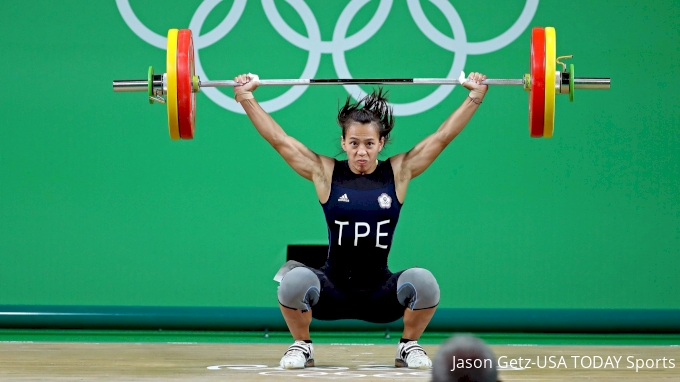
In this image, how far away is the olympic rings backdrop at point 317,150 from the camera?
17.6ft

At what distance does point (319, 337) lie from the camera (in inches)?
208

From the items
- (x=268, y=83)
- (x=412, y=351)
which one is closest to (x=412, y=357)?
(x=412, y=351)

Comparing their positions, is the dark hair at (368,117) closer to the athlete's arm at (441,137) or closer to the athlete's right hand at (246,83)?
the athlete's arm at (441,137)

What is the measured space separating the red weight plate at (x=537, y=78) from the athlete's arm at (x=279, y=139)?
2.80 feet

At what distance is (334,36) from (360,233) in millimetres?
2137

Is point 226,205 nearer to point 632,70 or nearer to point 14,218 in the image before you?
point 14,218

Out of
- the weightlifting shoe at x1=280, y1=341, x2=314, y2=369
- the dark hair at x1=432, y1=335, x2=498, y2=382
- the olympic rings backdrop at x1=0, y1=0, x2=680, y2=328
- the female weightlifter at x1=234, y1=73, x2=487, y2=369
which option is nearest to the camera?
the dark hair at x1=432, y1=335, x2=498, y2=382

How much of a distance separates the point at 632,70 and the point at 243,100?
279cm

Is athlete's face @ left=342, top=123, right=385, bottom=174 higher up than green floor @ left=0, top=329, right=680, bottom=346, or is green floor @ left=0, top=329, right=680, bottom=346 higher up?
athlete's face @ left=342, top=123, right=385, bottom=174

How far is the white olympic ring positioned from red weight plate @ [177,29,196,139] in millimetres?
1842

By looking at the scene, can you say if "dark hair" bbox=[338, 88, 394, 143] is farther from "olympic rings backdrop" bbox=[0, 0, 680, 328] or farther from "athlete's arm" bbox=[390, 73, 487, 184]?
"olympic rings backdrop" bbox=[0, 0, 680, 328]

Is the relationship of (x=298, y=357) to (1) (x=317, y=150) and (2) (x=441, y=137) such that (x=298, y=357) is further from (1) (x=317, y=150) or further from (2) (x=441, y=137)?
(1) (x=317, y=150)

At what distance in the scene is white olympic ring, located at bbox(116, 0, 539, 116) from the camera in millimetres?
5410

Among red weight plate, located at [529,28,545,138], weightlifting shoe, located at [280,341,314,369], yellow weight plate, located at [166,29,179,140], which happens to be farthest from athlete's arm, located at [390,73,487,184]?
yellow weight plate, located at [166,29,179,140]
